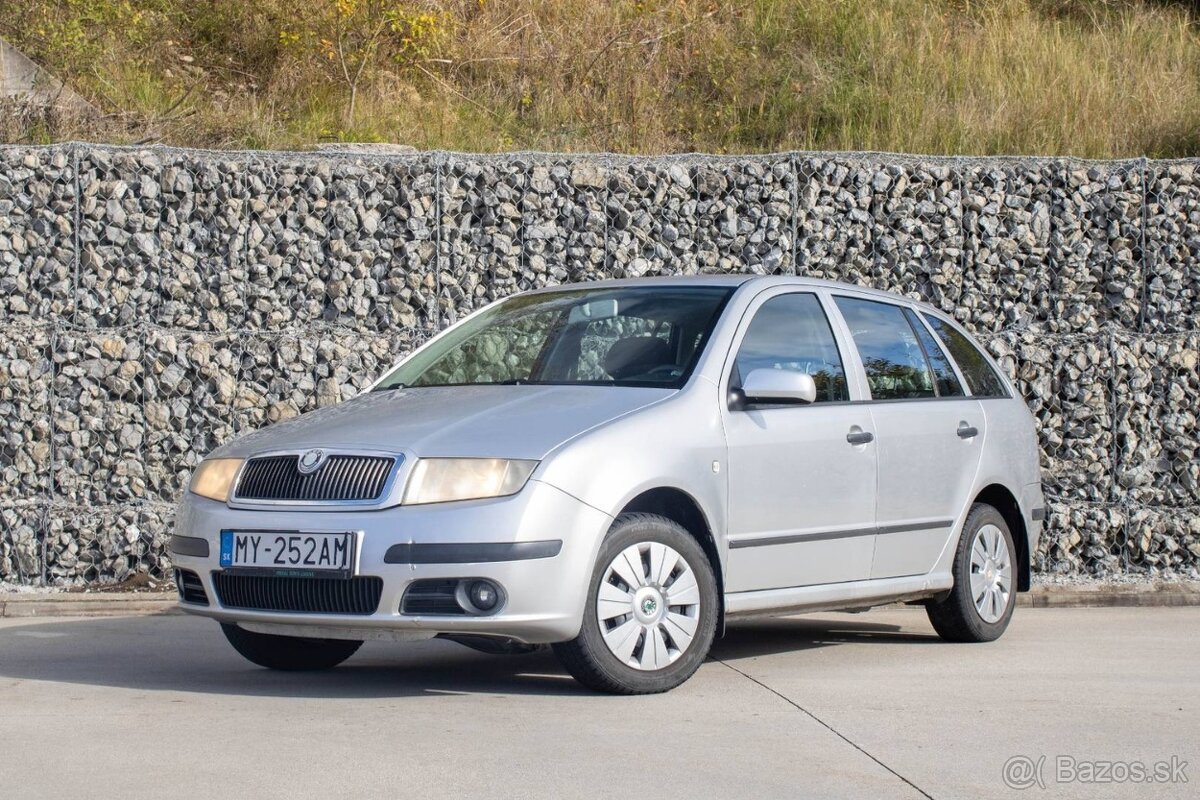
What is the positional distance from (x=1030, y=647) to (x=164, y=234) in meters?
6.31

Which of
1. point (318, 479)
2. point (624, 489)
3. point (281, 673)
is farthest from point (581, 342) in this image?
point (281, 673)

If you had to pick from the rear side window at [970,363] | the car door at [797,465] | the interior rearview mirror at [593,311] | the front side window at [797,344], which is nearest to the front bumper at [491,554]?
the car door at [797,465]

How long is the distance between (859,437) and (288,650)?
8.87 ft

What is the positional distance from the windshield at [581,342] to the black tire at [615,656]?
27.4 inches

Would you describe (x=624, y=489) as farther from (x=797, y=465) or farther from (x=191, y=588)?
(x=191, y=588)

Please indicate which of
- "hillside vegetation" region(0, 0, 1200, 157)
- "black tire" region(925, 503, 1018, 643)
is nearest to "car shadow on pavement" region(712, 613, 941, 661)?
"black tire" region(925, 503, 1018, 643)

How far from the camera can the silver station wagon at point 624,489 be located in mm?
5938

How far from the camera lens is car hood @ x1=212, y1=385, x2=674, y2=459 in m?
6.07

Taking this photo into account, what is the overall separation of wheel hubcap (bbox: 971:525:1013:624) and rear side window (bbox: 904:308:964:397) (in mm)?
718

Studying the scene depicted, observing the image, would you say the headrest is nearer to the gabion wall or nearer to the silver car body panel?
the silver car body panel

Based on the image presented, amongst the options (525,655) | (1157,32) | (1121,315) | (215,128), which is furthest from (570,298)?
(1157,32)

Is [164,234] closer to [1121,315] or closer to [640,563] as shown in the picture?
[640,563]

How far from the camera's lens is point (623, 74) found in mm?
18406

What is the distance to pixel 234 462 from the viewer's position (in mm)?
6480
